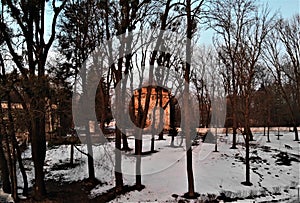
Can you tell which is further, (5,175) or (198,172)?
(198,172)

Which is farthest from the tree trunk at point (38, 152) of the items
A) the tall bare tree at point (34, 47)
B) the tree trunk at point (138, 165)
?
the tree trunk at point (138, 165)

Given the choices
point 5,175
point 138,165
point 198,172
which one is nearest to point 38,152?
point 5,175

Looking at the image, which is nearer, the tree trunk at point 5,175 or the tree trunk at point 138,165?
the tree trunk at point 5,175

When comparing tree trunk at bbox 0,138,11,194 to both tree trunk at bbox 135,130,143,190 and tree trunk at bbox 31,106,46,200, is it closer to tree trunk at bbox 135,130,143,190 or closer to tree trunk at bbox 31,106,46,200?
tree trunk at bbox 31,106,46,200

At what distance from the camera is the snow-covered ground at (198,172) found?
1168 cm

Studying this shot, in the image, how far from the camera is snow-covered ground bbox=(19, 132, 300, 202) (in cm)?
1168

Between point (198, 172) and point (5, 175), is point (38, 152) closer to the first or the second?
point (5, 175)

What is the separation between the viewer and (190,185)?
36.3ft

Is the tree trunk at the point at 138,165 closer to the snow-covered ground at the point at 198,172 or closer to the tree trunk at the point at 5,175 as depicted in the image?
the snow-covered ground at the point at 198,172

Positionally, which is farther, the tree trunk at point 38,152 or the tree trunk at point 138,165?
the tree trunk at point 138,165

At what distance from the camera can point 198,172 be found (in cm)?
1422

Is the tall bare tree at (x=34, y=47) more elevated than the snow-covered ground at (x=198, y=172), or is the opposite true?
the tall bare tree at (x=34, y=47)

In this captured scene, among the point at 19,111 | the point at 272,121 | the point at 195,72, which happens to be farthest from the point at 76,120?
the point at 272,121

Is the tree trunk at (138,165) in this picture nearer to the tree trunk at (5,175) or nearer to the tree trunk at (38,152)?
the tree trunk at (38,152)
